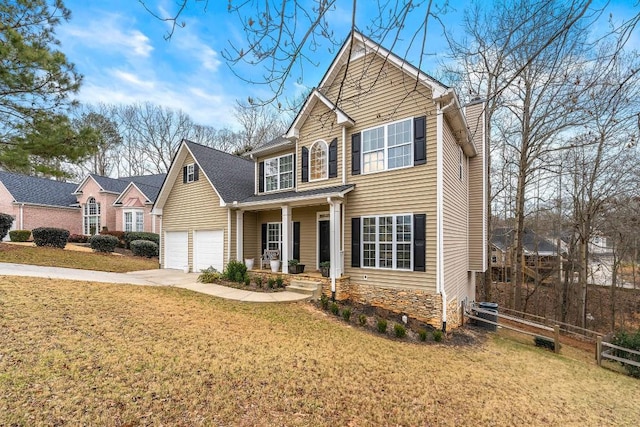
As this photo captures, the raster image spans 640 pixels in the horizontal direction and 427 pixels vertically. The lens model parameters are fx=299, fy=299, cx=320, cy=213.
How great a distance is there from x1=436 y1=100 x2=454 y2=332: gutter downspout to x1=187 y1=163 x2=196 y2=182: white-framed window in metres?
10.8

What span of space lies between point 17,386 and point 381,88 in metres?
10.3

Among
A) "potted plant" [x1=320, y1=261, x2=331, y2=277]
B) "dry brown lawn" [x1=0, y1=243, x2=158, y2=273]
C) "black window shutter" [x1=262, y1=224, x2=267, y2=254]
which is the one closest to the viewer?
"potted plant" [x1=320, y1=261, x2=331, y2=277]

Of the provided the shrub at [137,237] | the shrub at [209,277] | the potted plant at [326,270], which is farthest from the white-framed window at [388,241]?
the shrub at [137,237]

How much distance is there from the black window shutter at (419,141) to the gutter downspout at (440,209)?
14.8 inches

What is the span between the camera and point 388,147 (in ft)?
31.4

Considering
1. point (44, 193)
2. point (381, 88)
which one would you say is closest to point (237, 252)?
point (381, 88)

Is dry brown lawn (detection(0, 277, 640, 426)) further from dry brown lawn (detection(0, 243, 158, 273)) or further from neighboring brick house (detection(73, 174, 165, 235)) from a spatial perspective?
neighboring brick house (detection(73, 174, 165, 235))

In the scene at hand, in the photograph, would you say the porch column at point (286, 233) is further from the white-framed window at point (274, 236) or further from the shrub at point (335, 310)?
the shrub at point (335, 310)

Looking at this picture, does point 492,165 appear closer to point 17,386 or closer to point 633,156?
point 633,156

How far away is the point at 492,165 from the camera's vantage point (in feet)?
61.3

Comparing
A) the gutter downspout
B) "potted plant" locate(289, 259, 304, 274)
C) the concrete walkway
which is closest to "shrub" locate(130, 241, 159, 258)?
the concrete walkway

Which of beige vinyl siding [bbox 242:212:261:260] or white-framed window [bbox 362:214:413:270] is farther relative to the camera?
beige vinyl siding [bbox 242:212:261:260]

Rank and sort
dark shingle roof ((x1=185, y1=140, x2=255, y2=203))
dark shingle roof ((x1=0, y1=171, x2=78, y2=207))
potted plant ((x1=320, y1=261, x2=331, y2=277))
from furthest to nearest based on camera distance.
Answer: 1. dark shingle roof ((x1=0, y1=171, x2=78, y2=207))
2. dark shingle roof ((x1=185, y1=140, x2=255, y2=203))
3. potted plant ((x1=320, y1=261, x2=331, y2=277))

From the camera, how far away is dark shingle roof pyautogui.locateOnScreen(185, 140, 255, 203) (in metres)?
13.2
